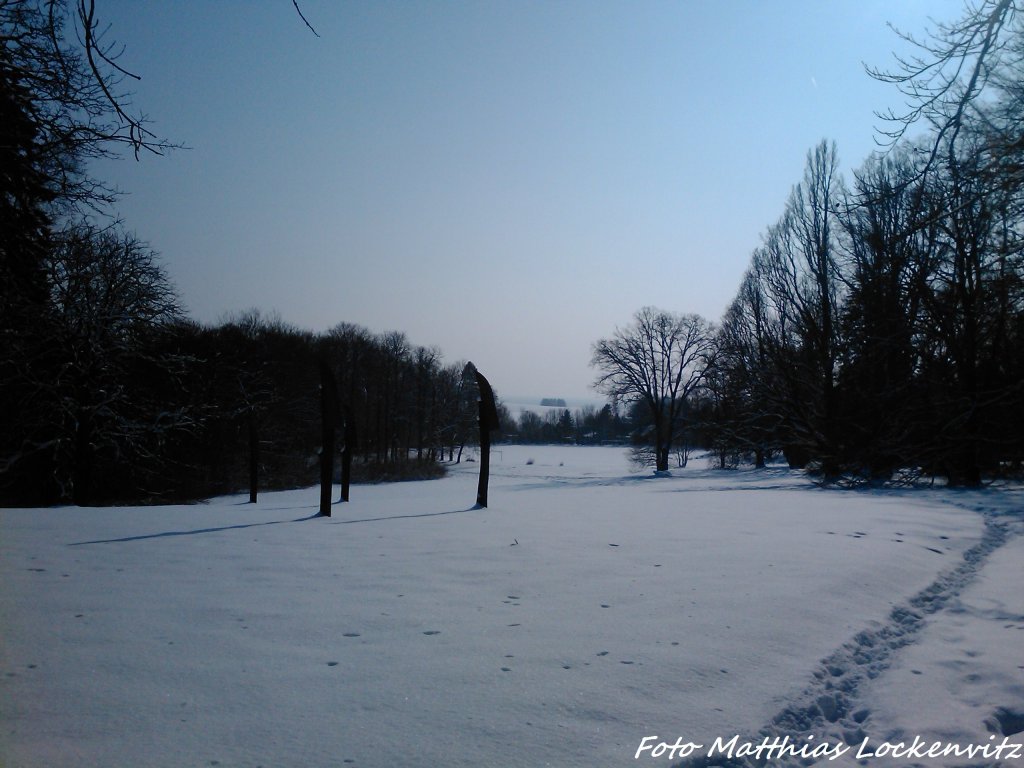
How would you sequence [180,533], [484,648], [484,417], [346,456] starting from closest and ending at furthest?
[484,648] → [180,533] → [484,417] → [346,456]

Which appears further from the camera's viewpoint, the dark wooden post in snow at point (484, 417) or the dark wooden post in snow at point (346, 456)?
the dark wooden post in snow at point (346, 456)

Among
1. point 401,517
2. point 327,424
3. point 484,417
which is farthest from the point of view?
point 484,417

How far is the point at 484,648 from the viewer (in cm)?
395

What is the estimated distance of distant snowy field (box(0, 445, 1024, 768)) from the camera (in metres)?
2.84

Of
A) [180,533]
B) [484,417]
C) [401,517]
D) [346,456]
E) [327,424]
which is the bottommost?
[401,517]

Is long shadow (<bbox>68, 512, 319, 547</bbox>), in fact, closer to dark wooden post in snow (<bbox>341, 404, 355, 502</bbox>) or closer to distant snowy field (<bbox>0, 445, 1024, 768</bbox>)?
distant snowy field (<bbox>0, 445, 1024, 768</bbox>)

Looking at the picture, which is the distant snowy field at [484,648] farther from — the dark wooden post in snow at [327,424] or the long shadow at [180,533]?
the dark wooden post in snow at [327,424]

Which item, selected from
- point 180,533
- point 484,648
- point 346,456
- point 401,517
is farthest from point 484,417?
point 484,648

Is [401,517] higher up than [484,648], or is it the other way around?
[484,648]

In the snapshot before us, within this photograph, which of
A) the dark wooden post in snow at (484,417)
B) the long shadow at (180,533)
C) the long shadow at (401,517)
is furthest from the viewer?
the dark wooden post in snow at (484,417)

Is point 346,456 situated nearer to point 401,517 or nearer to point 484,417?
point 484,417

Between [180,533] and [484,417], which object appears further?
[484,417]

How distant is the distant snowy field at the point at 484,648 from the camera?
9.31 feet

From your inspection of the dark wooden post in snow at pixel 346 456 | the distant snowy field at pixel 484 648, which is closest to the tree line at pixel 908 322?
the distant snowy field at pixel 484 648
